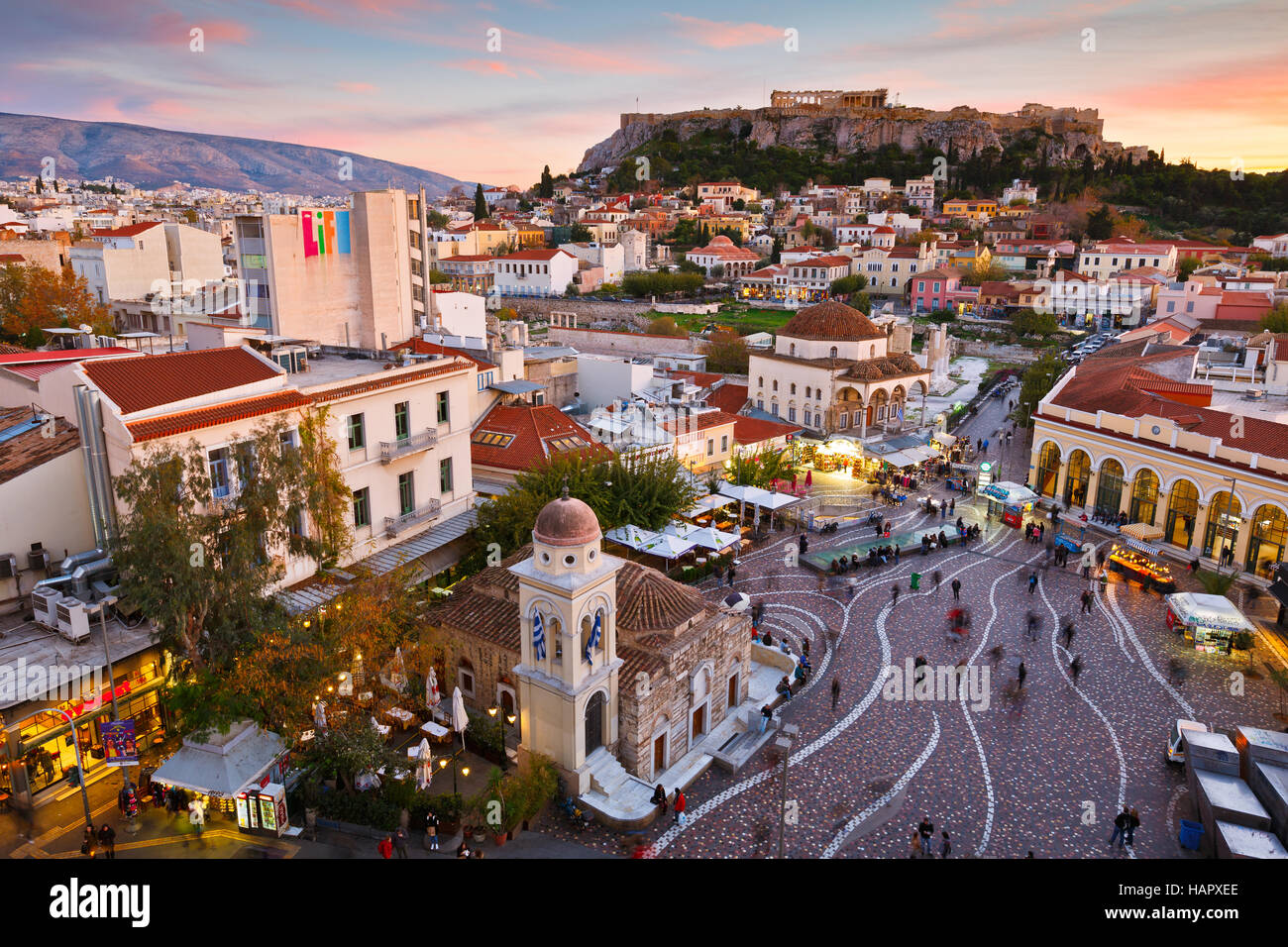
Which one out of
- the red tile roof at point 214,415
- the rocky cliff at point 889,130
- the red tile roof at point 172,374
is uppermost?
the rocky cliff at point 889,130

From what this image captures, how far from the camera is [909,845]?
613 inches

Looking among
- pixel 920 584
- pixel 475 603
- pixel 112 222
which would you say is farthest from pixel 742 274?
pixel 475 603

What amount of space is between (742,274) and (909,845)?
101 meters

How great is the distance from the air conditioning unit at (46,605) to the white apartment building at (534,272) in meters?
83.8

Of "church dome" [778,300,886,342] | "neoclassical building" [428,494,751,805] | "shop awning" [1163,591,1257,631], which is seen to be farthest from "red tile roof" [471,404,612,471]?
"church dome" [778,300,886,342]

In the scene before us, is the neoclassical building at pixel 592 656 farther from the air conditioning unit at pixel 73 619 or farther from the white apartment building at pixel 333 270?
the white apartment building at pixel 333 270

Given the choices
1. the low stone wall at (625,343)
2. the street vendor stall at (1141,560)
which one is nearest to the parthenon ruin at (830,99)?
the low stone wall at (625,343)

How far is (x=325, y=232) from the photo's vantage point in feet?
106

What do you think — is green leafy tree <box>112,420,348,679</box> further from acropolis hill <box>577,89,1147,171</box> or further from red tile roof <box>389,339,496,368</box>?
acropolis hill <box>577,89,1147,171</box>

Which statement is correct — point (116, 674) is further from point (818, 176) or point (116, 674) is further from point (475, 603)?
point (818, 176)

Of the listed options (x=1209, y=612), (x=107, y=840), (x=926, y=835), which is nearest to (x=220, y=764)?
(x=107, y=840)

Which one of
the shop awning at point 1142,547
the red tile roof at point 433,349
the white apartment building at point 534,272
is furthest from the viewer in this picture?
the white apartment building at point 534,272

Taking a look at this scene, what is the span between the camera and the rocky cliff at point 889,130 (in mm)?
163875

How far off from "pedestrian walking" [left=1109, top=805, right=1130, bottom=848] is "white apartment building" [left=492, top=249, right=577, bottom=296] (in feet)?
291
